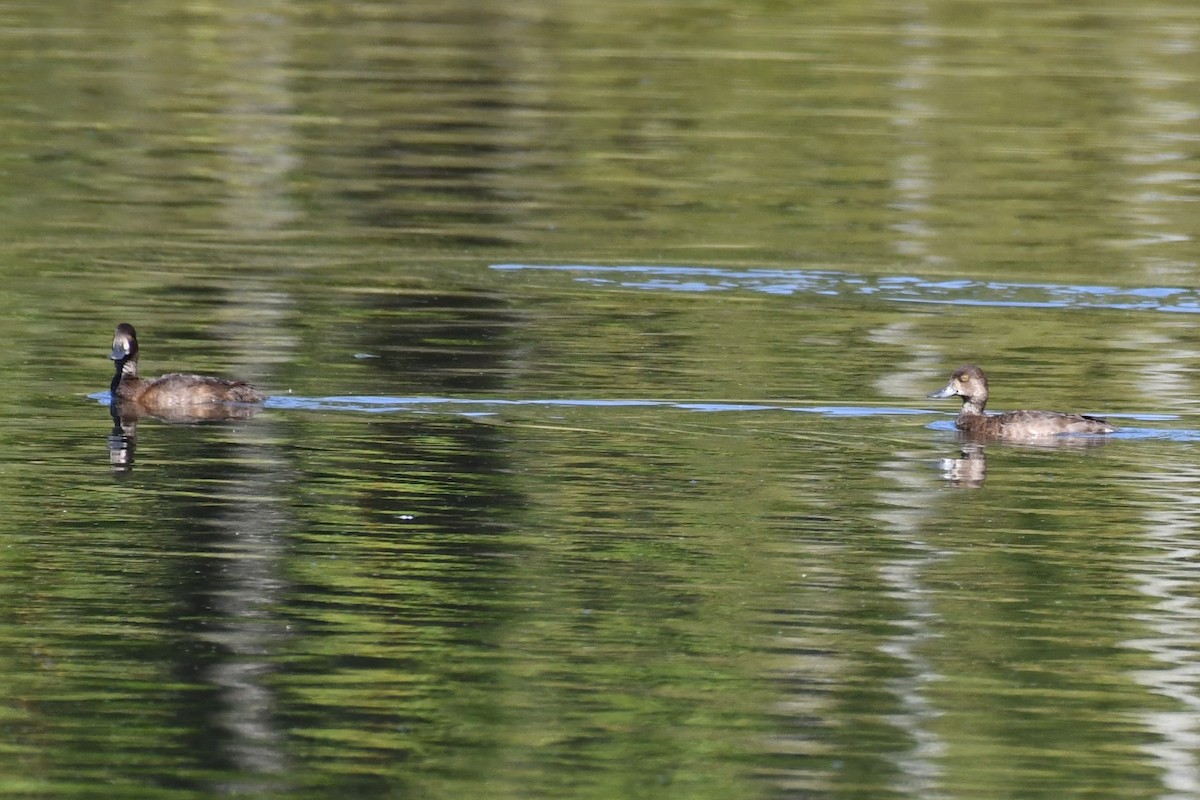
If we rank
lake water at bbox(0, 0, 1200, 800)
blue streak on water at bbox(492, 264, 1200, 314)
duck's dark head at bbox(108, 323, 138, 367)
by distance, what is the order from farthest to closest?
blue streak on water at bbox(492, 264, 1200, 314), duck's dark head at bbox(108, 323, 138, 367), lake water at bbox(0, 0, 1200, 800)

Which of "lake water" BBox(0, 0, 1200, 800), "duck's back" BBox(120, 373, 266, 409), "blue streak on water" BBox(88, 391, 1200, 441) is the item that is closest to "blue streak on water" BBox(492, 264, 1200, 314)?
"lake water" BBox(0, 0, 1200, 800)

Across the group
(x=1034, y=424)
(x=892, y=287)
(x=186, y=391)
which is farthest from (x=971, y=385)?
(x=892, y=287)

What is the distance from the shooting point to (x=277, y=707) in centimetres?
1137

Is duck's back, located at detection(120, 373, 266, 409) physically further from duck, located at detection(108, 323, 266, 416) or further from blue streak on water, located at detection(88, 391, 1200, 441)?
blue streak on water, located at detection(88, 391, 1200, 441)

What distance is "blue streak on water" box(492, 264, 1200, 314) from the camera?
2416 cm

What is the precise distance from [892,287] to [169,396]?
8.66 meters

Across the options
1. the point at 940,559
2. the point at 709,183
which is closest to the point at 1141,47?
the point at 709,183

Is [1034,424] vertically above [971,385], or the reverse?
[971,385]

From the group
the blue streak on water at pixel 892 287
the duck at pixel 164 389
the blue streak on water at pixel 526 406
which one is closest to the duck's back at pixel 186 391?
the duck at pixel 164 389

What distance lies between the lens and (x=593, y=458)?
54.7 feet

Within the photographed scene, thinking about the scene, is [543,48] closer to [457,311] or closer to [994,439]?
[457,311]

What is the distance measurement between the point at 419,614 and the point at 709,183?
19246 millimetres

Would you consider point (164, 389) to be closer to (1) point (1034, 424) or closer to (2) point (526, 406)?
(2) point (526, 406)

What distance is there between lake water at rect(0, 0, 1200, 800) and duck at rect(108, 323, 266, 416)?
240mm
